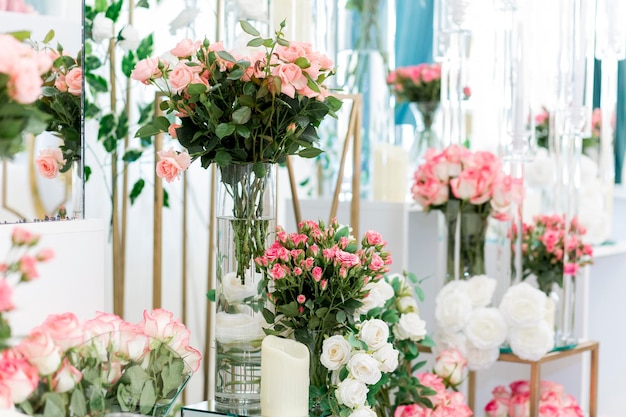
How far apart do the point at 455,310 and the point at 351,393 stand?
2.38ft

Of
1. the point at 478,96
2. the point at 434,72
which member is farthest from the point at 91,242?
the point at 434,72

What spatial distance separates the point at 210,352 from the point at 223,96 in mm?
1116

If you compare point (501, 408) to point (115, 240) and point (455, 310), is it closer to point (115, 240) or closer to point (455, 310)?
point (455, 310)

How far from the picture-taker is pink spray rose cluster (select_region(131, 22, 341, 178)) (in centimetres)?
147

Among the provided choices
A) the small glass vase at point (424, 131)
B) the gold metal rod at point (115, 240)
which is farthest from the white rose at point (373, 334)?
the small glass vase at point (424, 131)

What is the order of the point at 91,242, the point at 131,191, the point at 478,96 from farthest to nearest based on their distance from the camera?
the point at 478,96 → the point at 131,191 → the point at 91,242

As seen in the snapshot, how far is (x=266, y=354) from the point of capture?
4.88 ft

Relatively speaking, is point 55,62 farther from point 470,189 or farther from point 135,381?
point 470,189

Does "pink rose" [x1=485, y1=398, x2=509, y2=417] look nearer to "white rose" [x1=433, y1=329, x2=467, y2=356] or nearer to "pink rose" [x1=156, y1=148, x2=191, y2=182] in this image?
"white rose" [x1=433, y1=329, x2=467, y2=356]

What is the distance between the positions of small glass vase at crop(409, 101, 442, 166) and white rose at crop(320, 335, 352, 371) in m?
1.43

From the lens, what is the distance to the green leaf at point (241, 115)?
1456mm

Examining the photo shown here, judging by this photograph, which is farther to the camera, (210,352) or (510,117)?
(210,352)

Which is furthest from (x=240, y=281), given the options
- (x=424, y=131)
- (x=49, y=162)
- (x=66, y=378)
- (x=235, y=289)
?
(x=424, y=131)

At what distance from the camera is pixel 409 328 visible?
1.81 meters
